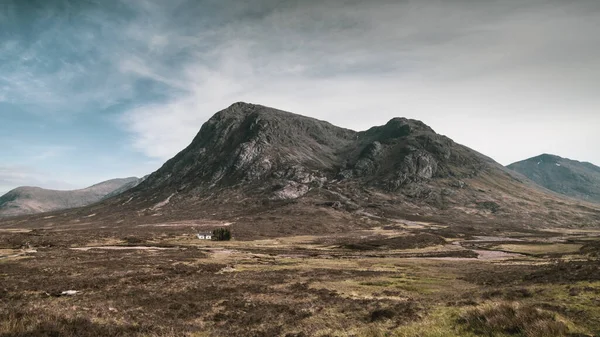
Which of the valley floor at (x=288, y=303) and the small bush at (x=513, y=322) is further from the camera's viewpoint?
the valley floor at (x=288, y=303)

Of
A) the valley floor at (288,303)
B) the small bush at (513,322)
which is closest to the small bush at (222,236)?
the valley floor at (288,303)

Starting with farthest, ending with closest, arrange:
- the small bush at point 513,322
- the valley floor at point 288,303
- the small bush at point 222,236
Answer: the small bush at point 222,236 → the valley floor at point 288,303 → the small bush at point 513,322

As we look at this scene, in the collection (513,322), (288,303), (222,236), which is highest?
(513,322)

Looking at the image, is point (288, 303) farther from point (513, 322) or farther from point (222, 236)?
point (222, 236)

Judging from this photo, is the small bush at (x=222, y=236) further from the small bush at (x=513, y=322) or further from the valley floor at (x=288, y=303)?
the small bush at (x=513, y=322)

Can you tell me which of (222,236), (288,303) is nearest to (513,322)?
(288,303)

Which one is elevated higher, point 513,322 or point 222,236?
point 513,322

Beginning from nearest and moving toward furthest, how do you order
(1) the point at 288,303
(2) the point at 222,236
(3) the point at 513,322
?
(3) the point at 513,322 → (1) the point at 288,303 → (2) the point at 222,236

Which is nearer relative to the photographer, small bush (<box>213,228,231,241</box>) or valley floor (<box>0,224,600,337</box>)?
valley floor (<box>0,224,600,337</box>)

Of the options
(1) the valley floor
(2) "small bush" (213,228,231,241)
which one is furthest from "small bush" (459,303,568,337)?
(2) "small bush" (213,228,231,241)

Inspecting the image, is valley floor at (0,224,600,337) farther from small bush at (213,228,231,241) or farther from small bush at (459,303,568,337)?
small bush at (213,228,231,241)

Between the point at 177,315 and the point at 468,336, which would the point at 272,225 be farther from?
the point at 468,336

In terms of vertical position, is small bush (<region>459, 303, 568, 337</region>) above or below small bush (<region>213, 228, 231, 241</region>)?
above

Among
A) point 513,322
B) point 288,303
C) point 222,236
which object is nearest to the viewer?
point 513,322
